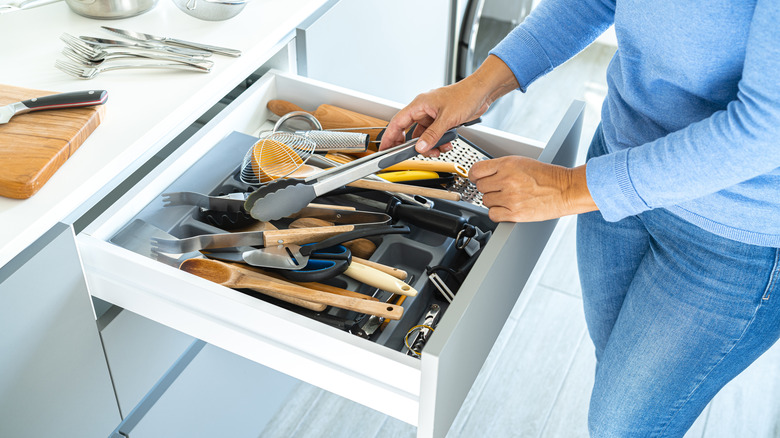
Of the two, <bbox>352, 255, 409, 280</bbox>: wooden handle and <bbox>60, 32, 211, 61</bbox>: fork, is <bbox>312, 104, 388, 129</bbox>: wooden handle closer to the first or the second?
<bbox>60, 32, 211, 61</bbox>: fork

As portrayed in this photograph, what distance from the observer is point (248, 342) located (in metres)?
0.86

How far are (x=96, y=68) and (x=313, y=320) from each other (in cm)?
53

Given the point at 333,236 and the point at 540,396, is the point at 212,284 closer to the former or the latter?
the point at 333,236

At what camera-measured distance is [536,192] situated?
0.88 metres

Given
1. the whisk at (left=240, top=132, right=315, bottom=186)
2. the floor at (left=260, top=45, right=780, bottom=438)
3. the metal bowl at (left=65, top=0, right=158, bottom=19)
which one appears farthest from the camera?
the floor at (left=260, top=45, right=780, bottom=438)

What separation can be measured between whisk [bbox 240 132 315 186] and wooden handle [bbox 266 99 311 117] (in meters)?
0.14

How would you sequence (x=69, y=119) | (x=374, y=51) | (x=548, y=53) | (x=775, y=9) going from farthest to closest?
(x=374, y=51), (x=548, y=53), (x=69, y=119), (x=775, y=9)

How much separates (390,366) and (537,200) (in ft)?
0.91

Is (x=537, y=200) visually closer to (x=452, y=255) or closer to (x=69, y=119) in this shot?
(x=452, y=255)

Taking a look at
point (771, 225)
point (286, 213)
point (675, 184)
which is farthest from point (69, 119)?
point (771, 225)

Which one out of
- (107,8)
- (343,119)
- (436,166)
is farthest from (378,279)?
(107,8)

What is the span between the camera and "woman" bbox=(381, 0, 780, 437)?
0.77m

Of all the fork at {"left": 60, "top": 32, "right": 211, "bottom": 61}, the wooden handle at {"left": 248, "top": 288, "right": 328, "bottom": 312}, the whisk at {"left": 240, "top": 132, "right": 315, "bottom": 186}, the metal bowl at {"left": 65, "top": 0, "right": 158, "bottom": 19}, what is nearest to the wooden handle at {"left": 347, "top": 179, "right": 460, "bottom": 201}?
the whisk at {"left": 240, "top": 132, "right": 315, "bottom": 186}

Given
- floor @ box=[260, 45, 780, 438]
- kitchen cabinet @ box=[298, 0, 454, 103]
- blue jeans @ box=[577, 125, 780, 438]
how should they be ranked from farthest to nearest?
floor @ box=[260, 45, 780, 438], kitchen cabinet @ box=[298, 0, 454, 103], blue jeans @ box=[577, 125, 780, 438]
